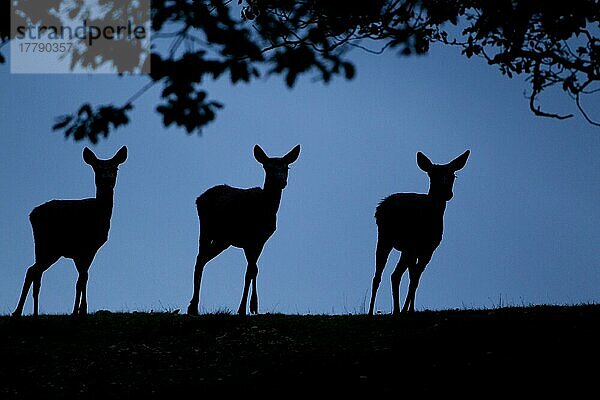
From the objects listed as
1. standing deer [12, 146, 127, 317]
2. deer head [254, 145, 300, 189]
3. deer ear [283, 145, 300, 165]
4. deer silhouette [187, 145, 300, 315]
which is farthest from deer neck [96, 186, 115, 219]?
deer ear [283, 145, 300, 165]

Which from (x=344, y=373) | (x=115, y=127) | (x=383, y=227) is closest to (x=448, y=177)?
(x=383, y=227)

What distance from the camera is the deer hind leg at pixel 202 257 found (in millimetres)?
17719

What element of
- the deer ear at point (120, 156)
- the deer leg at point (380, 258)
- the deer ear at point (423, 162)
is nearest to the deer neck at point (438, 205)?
the deer ear at point (423, 162)

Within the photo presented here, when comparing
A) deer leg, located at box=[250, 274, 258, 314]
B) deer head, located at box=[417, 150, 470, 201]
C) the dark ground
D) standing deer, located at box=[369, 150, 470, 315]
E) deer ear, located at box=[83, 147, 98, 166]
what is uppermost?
deer ear, located at box=[83, 147, 98, 166]

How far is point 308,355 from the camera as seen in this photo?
490 inches

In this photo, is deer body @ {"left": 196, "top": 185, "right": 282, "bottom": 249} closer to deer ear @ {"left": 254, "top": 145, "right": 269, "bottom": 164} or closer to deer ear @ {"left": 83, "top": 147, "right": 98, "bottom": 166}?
deer ear @ {"left": 254, "top": 145, "right": 269, "bottom": 164}

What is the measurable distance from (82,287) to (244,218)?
3.73 metres

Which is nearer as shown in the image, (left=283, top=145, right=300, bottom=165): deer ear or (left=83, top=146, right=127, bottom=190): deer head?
(left=83, top=146, right=127, bottom=190): deer head

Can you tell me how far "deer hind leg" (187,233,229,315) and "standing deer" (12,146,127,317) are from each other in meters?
2.36

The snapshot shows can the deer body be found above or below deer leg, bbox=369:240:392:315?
above

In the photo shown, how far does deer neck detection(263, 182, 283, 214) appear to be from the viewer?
17.2 meters

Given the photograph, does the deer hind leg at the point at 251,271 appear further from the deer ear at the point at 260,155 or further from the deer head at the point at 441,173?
the deer head at the point at 441,173

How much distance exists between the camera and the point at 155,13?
11062 mm

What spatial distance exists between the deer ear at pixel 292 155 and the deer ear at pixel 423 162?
2.60 metres
